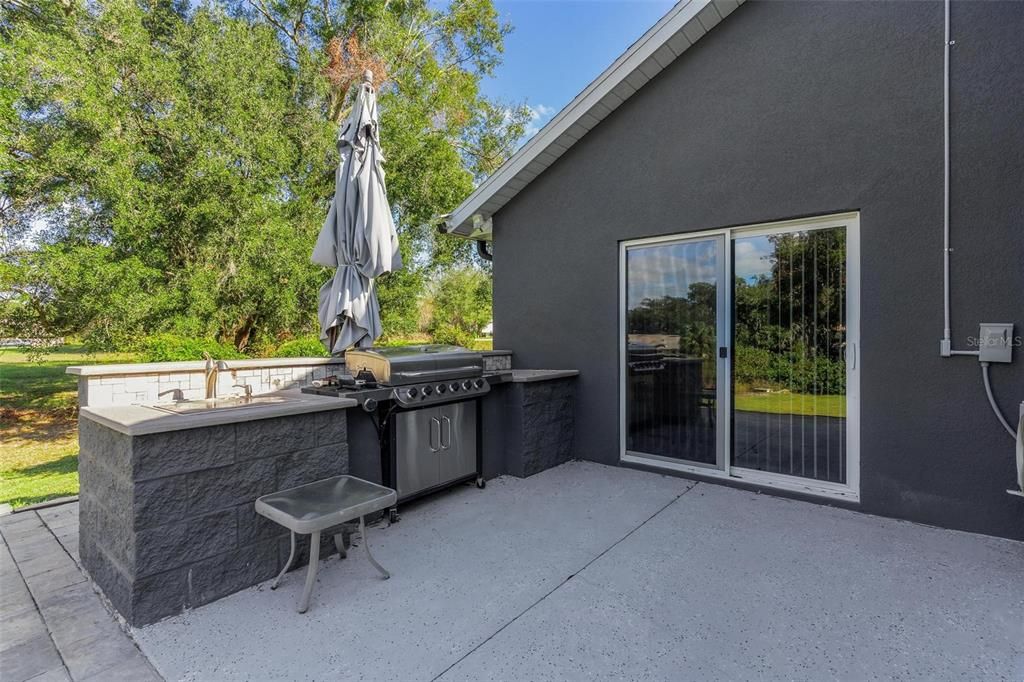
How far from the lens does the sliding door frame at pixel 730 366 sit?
147 inches

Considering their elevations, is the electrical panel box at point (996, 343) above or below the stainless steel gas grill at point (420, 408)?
above

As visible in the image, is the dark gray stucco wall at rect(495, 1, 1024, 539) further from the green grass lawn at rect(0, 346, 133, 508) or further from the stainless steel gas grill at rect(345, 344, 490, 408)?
the green grass lawn at rect(0, 346, 133, 508)

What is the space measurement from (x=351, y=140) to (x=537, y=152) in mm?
2110

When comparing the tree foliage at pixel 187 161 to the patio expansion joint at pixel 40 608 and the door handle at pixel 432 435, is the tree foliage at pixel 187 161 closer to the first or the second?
the patio expansion joint at pixel 40 608

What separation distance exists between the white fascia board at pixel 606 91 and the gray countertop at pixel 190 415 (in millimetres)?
3480

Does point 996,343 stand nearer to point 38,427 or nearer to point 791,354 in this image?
point 791,354

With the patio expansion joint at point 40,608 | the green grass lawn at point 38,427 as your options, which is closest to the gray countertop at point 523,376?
the patio expansion joint at point 40,608

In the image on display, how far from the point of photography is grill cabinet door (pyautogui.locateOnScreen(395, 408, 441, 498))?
3.65 m

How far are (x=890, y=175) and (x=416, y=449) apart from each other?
424 centimetres

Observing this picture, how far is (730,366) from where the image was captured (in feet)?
14.1

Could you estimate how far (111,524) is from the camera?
247 centimetres

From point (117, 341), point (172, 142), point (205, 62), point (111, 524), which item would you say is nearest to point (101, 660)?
point (111, 524)

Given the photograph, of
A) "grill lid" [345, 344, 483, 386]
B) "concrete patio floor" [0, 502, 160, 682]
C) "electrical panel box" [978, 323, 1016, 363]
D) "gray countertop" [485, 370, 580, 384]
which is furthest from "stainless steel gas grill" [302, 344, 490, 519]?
"electrical panel box" [978, 323, 1016, 363]

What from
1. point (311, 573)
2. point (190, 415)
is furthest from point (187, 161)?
point (311, 573)
